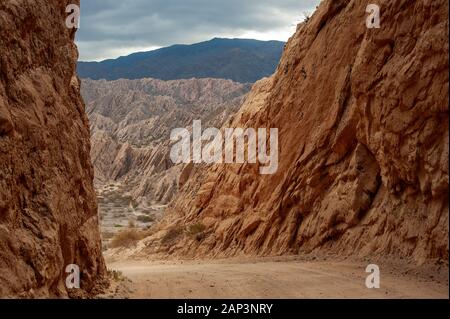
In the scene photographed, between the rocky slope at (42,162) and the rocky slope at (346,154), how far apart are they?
701 cm

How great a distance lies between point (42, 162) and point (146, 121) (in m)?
109

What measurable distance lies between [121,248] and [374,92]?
59.3 feet

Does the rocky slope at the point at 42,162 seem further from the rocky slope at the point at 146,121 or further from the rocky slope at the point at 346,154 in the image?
the rocky slope at the point at 146,121

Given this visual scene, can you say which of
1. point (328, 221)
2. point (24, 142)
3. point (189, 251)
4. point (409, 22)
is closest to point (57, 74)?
point (24, 142)

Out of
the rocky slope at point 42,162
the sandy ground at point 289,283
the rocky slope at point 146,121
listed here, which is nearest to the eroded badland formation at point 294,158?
the rocky slope at point 42,162

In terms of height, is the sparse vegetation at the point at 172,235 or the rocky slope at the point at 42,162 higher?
the rocky slope at the point at 42,162

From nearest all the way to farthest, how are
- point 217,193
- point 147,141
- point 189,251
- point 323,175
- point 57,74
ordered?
point 57,74
point 323,175
point 189,251
point 217,193
point 147,141

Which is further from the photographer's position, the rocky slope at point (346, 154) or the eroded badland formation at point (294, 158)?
the rocky slope at point (346, 154)

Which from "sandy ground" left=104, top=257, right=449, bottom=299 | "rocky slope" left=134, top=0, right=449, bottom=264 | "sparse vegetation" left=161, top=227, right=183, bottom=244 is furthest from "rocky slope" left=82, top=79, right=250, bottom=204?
"sandy ground" left=104, top=257, right=449, bottom=299

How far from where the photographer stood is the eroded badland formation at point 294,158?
10.2 m

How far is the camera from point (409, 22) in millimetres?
14664

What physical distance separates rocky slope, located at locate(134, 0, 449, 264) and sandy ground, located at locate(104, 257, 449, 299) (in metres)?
1.02

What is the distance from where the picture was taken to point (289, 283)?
12.2 metres

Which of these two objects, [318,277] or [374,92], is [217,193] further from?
[318,277]
